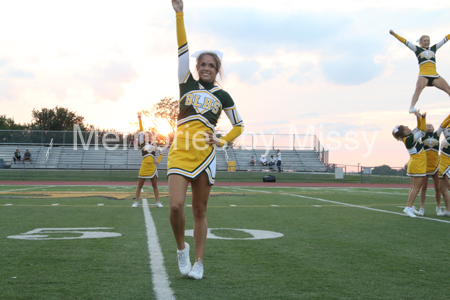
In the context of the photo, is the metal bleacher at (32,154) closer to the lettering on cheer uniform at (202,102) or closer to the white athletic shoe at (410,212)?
the white athletic shoe at (410,212)

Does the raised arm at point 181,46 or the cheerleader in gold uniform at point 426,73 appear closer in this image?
the raised arm at point 181,46

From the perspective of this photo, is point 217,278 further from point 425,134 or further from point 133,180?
point 133,180

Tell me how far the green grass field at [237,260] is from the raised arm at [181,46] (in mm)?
1787

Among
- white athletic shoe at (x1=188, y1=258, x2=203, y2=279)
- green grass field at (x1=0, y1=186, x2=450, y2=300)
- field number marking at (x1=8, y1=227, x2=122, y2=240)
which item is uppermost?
white athletic shoe at (x1=188, y1=258, x2=203, y2=279)

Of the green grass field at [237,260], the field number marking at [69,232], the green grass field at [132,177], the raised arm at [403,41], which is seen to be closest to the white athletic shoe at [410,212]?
the green grass field at [237,260]

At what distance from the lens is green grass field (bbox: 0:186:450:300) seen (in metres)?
3.22

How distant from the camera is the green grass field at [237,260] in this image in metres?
3.22

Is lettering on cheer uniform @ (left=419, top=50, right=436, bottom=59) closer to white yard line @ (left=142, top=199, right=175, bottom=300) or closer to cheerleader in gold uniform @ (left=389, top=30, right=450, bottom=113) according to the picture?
cheerleader in gold uniform @ (left=389, top=30, right=450, bottom=113)

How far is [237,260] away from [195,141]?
4.31 feet

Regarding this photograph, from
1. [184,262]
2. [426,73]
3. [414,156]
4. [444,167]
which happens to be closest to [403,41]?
[426,73]

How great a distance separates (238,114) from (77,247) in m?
2.40

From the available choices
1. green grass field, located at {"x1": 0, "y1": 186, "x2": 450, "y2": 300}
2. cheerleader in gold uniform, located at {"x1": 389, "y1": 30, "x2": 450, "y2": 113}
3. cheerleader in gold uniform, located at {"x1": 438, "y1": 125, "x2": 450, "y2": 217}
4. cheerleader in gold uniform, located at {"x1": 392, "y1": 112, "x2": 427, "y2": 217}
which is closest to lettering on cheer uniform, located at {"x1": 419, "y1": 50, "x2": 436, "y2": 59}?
cheerleader in gold uniform, located at {"x1": 389, "y1": 30, "x2": 450, "y2": 113}

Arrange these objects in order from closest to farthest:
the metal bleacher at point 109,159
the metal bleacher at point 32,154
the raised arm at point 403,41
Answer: the raised arm at point 403,41 → the metal bleacher at point 32,154 → the metal bleacher at point 109,159

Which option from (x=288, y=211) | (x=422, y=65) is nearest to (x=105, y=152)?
(x=288, y=211)
